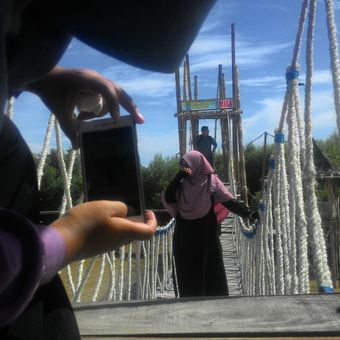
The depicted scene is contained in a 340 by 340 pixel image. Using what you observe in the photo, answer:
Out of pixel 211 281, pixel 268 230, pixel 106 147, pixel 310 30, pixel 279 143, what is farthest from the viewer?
pixel 211 281

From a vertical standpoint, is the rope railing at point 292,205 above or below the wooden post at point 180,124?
below

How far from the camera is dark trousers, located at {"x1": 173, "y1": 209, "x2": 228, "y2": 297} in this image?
9.66 feet

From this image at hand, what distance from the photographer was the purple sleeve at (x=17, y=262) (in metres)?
0.41

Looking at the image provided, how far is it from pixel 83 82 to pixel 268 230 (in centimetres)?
211

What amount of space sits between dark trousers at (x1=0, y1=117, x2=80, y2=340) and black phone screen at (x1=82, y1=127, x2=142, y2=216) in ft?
0.27

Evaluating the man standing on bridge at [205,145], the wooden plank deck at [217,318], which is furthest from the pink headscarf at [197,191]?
the man standing on bridge at [205,145]

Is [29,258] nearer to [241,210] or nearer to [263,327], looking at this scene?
[263,327]

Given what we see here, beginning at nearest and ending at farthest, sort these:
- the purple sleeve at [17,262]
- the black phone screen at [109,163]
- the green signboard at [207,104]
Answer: the purple sleeve at [17,262] → the black phone screen at [109,163] → the green signboard at [207,104]

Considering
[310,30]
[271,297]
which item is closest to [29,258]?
[271,297]

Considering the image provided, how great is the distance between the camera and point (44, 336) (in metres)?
0.62

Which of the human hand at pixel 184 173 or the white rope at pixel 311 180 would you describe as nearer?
the white rope at pixel 311 180

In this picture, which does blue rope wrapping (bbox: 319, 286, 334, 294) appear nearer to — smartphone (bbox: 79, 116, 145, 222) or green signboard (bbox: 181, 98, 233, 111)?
smartphone (bbox: 79, 116, 145, 222)

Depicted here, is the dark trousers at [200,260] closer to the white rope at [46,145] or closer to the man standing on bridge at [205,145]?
the white rope at [46,145]

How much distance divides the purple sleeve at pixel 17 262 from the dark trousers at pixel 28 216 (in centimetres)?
17
